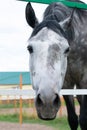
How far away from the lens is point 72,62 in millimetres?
5207

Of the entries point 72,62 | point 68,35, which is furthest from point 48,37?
point 72,62

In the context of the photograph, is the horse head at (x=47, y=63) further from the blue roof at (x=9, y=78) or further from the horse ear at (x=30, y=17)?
the blue roof at (x=9, y=78)

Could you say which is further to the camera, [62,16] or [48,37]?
[62,16]

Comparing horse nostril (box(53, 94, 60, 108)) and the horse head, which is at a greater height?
the horse head

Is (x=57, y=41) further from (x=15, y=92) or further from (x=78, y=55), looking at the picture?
(x=15, y=92)

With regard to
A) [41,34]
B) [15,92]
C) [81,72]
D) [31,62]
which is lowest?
[15,92]

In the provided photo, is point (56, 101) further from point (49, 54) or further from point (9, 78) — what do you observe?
point (9, 78)

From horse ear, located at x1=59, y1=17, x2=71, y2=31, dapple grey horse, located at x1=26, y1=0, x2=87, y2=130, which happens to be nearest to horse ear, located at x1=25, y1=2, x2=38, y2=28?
dapple grey horse, located at x1=26, y1=0, x2=87, y2=130

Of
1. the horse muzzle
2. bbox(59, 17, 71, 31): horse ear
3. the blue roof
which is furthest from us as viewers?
the blue roof

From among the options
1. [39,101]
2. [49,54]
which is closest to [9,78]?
[49,54]

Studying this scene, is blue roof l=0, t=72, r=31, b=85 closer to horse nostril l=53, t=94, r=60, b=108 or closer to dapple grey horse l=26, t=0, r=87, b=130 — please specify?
dapple grey horse l=26, t=0, r=87, b=130

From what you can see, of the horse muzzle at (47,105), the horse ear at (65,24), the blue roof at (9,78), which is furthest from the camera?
the blue roof at (9,78)

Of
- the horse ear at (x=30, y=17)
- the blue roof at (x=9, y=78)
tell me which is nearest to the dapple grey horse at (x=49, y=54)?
the horse ear at (x=30, y=17)

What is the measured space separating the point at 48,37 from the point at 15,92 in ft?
10.5
